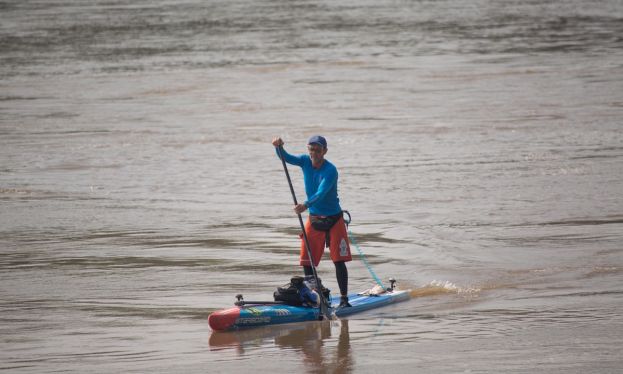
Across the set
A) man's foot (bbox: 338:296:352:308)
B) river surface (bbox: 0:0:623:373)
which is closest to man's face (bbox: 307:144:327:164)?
man's foot (bbox: 338:296:352:308)

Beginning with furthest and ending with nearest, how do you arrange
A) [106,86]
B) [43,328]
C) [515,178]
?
[106,86]
[515,178]
[43,328]

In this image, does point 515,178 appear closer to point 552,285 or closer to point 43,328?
point 552,285

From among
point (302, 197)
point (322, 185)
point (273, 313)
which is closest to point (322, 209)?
point (322, 185)

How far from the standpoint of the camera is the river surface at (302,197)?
11305mm

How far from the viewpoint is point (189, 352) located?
10984mm

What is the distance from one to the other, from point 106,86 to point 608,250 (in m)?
23.3

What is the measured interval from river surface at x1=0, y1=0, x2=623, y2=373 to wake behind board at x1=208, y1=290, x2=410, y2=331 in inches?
5.2

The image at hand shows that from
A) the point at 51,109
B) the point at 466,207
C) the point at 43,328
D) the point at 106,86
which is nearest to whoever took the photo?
Answer: the point at 43,328

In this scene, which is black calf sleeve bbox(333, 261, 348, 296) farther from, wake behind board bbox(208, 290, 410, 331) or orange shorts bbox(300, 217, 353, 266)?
wake behind board bbox(208, 290, 410, 331)

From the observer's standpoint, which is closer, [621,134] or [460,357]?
[460,357]

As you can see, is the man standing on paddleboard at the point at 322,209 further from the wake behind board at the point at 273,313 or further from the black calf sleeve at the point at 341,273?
the wake behind board at the point at 273,313

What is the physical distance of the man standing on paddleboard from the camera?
12.0 metres

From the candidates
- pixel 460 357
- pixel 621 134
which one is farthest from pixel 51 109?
pixel 460 357

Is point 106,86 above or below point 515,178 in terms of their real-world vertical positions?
above
